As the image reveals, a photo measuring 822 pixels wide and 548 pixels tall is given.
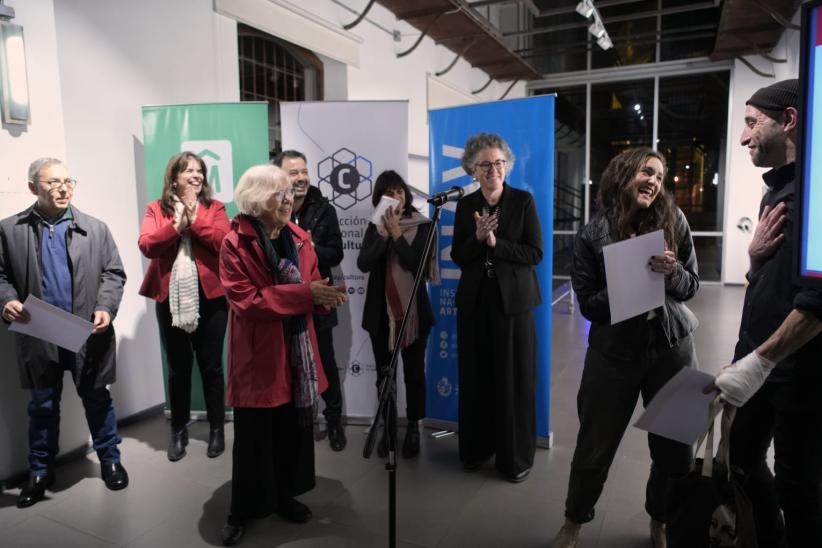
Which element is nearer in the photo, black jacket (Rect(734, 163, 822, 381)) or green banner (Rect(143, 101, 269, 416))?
black jacket (Rect(734, 163, 822, 381))

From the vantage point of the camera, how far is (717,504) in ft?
4.24

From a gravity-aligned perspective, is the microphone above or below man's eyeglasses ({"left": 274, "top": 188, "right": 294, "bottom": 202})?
below

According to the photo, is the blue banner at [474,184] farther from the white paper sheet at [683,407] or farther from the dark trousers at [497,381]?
the white paper sheet at [683,407]

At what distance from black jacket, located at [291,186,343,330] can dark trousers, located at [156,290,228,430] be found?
558 mm

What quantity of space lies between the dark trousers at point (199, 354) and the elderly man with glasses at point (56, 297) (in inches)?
13.2

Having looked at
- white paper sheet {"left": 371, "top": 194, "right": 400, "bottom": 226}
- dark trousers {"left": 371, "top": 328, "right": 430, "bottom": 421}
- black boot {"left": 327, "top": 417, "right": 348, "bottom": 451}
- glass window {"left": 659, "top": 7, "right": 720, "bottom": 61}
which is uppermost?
glass window {"left": 659, "top": 7, "right": 720, "bottom": 61}

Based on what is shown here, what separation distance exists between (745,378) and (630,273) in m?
0.52

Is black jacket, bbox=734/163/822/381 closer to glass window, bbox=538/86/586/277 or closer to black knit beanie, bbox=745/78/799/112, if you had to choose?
black knit beanie, bbox=745/78/799/112

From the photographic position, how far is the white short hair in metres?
2.18

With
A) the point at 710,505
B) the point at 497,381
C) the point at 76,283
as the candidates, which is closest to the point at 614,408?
the point at 710,505

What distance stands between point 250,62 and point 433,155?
256 centimetres

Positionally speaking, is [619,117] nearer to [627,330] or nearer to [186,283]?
[186,283]

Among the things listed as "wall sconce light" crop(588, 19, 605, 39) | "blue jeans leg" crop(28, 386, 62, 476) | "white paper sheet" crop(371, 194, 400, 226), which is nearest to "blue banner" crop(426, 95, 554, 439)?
"white paper sheet" crop(371, 194, 400, 226)

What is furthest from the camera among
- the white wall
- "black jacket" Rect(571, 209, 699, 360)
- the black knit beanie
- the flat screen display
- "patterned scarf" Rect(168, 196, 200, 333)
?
the white wall
